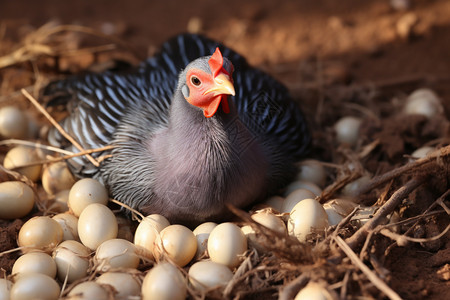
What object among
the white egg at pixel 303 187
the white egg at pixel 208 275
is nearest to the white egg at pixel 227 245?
the white egg at pixel 208 275

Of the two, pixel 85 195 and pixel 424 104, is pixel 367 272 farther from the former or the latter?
pixel 424 104

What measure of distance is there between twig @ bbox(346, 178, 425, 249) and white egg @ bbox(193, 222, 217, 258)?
0.62 meters

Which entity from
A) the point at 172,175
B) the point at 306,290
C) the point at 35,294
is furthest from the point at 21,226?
the point at 306,290

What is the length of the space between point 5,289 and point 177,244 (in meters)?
0.71

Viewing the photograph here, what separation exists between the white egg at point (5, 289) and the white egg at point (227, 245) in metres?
0.83

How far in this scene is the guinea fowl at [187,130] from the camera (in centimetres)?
226

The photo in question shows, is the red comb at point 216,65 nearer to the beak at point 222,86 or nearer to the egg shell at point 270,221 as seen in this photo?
the beak at point 222,86

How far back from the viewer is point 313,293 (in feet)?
6.23

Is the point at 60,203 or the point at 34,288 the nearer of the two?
the point at 34,288

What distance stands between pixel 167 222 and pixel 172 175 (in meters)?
0.23

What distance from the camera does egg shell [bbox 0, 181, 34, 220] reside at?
2.57 meters

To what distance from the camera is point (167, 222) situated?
2404 millimetres

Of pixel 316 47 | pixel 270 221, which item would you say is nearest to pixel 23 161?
pixel 270 221

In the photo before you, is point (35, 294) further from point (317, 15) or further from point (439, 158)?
point (317, 15)
